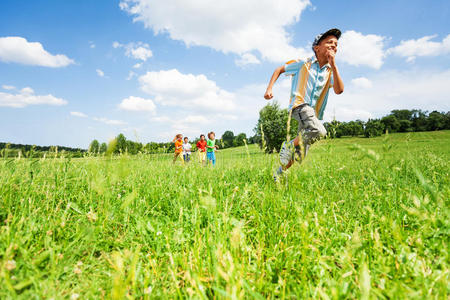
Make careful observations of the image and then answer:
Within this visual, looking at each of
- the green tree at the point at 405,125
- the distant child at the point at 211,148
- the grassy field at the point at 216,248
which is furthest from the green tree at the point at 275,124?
the green tree at the point at 405,125

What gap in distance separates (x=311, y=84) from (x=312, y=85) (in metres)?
0.02

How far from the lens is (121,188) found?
2.66m

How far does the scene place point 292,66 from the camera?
12.6 ft

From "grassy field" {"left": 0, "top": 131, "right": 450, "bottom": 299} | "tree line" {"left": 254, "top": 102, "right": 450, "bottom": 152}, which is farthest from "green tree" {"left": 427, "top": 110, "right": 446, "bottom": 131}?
"grassy field" {"left": 0, "top": 131, "right": 450, "bottom": 299}

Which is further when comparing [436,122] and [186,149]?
[436,122]

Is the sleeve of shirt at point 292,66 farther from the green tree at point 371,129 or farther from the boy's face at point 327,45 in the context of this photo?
the green tree at point 371,129

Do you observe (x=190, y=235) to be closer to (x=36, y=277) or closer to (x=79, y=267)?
(x=79, y=267)

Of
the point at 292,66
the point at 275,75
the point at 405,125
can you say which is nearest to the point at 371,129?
the point at 292,66

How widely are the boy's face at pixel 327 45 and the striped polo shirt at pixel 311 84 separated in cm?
17

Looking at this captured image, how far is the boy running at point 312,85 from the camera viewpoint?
3301mm

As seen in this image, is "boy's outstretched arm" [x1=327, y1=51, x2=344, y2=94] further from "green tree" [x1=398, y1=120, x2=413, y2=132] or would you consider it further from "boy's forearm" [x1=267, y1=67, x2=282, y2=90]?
"green tree" [x1=398, y1=120, x2=413, y2=132]

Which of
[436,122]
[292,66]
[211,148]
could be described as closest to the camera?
[292,66]

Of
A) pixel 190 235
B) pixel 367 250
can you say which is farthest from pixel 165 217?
pixel 367 250

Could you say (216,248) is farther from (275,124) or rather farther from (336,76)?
(275,124)
